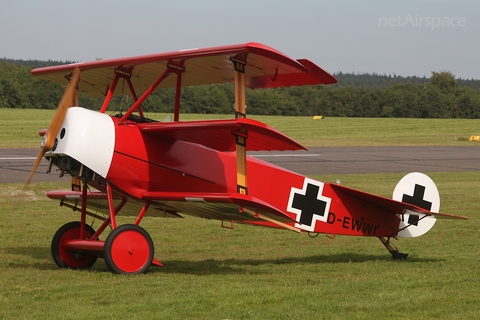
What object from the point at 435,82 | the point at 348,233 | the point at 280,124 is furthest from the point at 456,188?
the point at 435,82

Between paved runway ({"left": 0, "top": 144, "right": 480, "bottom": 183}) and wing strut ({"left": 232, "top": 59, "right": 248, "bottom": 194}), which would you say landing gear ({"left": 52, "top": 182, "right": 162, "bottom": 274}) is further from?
paved runway ({"left": 0, "top": 144, "right": 480, "bottom": 183})

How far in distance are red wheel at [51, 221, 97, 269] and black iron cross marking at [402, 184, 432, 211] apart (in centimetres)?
483

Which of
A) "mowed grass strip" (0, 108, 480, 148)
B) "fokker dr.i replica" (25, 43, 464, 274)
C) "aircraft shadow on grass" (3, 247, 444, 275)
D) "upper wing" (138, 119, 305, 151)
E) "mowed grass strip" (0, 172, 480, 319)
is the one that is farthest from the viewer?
"mowed grass strip" (0, 108, 480, 148)

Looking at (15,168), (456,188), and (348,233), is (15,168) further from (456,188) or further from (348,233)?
(348,233)

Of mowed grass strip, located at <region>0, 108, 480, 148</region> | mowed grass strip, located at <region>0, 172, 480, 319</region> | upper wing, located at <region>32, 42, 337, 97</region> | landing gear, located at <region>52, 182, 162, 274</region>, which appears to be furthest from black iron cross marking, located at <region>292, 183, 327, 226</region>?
mowed grass strip, located at <region>0, 108, 480, 148</region>

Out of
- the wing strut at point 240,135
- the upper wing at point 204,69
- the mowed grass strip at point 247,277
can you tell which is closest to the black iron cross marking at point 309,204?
the mowed grass strip at point 247,277

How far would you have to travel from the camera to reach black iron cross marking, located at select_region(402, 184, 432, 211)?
1134 centimetres

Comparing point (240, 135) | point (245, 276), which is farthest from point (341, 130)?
point (240, 135)

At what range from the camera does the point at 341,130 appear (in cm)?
5459

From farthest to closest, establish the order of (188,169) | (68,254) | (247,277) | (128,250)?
1. (68,254)
2. (188,169)
3. (247,277)
4. (128,250)

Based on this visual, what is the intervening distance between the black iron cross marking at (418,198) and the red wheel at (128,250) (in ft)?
14.3

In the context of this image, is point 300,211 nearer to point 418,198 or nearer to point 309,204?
point 309,204

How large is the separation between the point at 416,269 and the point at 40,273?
4.97m

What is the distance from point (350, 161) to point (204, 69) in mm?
21306
